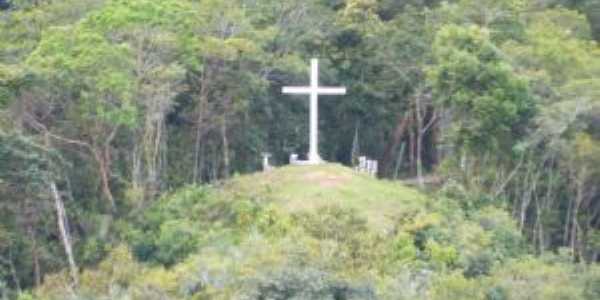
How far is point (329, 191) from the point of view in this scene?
40.3 m

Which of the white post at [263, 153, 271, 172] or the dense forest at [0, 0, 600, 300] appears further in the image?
the white post at [263, 153, 271, 172]

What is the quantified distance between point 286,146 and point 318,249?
1367 centimetres

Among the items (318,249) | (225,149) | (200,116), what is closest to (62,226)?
(200,116)

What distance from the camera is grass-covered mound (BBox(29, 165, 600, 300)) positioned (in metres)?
32.6

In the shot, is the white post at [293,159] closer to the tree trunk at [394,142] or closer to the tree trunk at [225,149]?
the tree trunk at [225,149]

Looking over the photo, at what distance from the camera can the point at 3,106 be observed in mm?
39375

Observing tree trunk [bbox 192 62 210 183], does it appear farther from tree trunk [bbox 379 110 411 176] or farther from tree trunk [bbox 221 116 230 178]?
tree trunk [bbox 379 110 411 176]

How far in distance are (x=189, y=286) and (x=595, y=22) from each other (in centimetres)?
2394

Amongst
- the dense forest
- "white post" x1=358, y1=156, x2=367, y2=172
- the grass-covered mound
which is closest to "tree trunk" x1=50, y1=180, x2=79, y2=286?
the dense forest

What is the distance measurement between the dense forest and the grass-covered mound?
0.07 meters

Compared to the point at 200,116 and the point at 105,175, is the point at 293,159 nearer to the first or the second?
the point at 200,116

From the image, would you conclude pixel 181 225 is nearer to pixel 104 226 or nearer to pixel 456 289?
pixel 104 226

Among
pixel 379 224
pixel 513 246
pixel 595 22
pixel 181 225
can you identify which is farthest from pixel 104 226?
pixel 595 22

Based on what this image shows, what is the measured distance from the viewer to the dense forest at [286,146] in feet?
117
